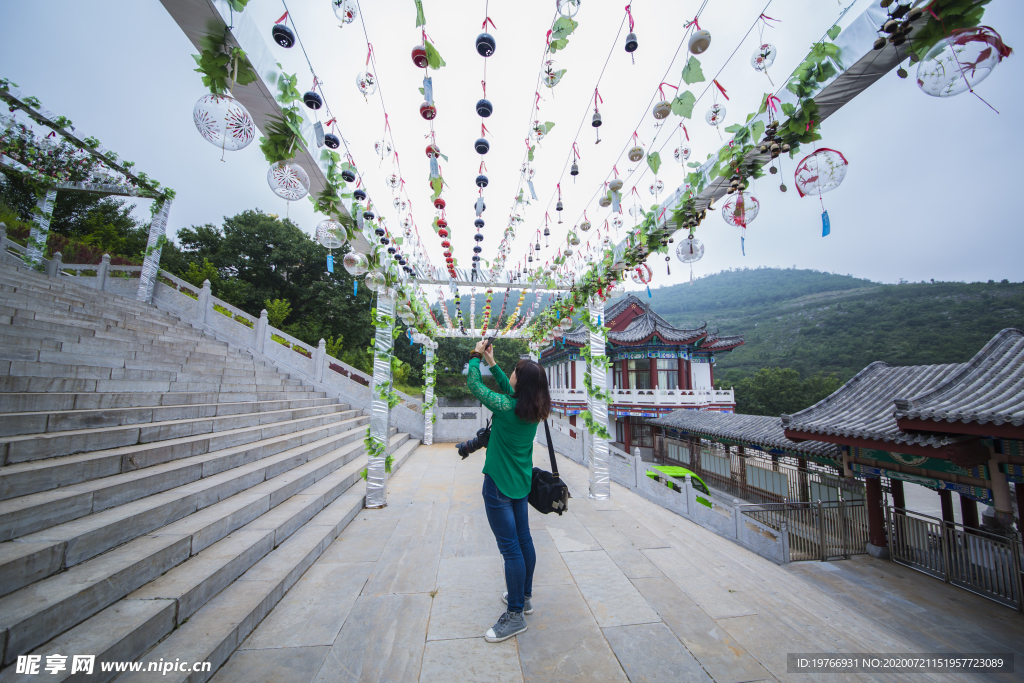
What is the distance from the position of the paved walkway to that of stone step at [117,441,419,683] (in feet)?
0.30

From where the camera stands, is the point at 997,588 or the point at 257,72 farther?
the point at 997,588

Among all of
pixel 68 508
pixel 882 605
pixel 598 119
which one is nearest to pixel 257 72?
pixel 598 119

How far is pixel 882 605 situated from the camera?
458cm

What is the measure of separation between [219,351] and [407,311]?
5476 millimetres

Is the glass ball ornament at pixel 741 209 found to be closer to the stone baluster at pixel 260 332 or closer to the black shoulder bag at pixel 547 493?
the black shoulder bag at pixel 547 493

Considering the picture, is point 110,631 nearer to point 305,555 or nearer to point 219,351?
point 305,555

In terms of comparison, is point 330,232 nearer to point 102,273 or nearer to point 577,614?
point 577,614

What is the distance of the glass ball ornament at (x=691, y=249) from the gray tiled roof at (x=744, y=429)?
19.8 feet

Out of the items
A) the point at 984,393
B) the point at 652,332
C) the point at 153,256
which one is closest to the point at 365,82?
the point at 984,393

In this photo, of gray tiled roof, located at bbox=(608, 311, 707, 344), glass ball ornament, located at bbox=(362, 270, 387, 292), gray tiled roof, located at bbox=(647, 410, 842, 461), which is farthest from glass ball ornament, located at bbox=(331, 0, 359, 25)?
gray tiled roof, located at bbox=(608, 311, 707, 344)

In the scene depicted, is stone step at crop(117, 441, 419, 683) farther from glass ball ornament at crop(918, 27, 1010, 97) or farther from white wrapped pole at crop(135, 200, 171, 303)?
white wrapped pole at crop(135, 200, 171, 303)

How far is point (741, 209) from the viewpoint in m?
3.14

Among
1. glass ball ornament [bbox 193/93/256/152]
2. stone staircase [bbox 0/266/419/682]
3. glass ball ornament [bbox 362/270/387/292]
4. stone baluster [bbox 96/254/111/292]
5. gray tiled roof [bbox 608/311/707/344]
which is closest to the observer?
stone staircase [bbox 0/266/419/682]

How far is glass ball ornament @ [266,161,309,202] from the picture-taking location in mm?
2545
